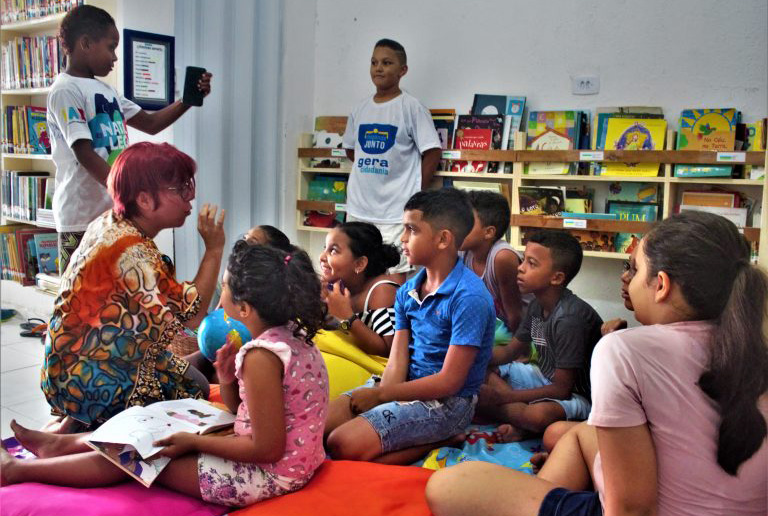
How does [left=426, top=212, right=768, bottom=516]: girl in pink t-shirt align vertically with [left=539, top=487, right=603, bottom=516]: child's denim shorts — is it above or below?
above

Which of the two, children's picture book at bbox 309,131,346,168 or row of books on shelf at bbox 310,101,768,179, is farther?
children's picture book at bbox 309,131,346,168

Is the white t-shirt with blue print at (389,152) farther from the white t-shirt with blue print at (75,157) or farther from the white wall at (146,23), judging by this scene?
the white t-shirt with blue print at (75,157)

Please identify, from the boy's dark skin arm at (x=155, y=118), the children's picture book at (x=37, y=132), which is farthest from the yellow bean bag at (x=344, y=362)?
the children's picture book at (x=37, y=132)

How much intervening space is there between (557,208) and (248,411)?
265cm

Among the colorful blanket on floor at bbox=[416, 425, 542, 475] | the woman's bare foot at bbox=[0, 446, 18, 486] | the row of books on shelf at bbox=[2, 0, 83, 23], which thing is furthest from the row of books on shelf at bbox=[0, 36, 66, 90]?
the colorful blanket on floor at bbox=[416, 425, 542, 475]

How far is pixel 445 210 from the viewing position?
7.21ft

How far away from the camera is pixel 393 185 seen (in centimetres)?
418

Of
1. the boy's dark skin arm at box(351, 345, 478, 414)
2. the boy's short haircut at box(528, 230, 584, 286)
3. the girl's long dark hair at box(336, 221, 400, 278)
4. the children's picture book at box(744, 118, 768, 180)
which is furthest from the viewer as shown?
the children's picture book at box(744, 118, 768, 180)

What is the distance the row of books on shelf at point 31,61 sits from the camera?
429 centimetres

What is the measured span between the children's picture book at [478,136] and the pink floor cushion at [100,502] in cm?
289

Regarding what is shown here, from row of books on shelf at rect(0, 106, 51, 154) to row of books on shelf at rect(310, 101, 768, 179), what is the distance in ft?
8.12

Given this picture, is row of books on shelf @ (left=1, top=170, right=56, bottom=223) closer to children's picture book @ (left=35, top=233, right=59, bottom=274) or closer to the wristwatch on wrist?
children's picture book @ (left=35, top=233, right=59, bottom=274)

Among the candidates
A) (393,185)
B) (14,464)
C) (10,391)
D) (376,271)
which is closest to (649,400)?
(14,464)

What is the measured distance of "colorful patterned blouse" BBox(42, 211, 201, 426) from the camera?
70.6 inches
